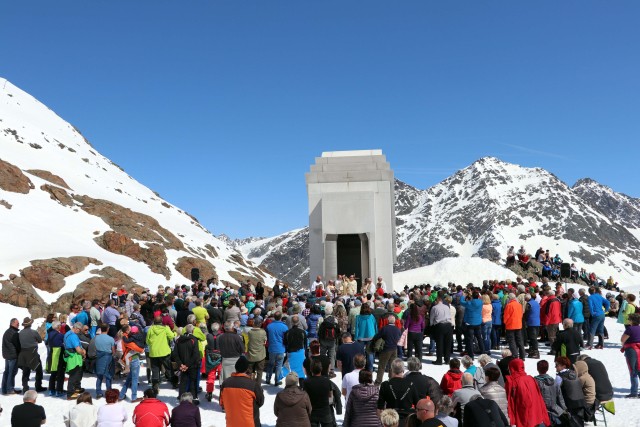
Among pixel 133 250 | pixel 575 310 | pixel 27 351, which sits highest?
pixel 133 250

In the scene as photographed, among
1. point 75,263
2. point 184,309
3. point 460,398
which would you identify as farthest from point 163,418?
point 75,263

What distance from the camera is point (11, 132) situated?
70.5m

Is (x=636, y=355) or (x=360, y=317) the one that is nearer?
(x=636, y=355)

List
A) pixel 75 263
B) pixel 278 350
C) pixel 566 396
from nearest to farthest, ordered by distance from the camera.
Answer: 1. pixel 566 396
2. pixel 278 350
3. pixel 75 263

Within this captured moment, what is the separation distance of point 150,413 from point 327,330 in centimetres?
546

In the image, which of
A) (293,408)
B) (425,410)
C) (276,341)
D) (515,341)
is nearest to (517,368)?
(425,410)

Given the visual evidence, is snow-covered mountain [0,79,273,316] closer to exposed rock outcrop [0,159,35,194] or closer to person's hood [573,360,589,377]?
exposed rock outcrop [0,159,35,194]

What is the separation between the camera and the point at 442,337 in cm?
1377

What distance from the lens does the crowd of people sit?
7234mm

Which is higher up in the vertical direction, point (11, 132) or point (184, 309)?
point (11, 132)

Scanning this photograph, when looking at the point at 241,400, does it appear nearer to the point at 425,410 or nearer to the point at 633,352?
the point at 425,410

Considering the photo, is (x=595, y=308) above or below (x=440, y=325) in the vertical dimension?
above

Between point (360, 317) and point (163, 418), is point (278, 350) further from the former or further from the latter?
point (163, 418)

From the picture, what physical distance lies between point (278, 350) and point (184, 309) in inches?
153
